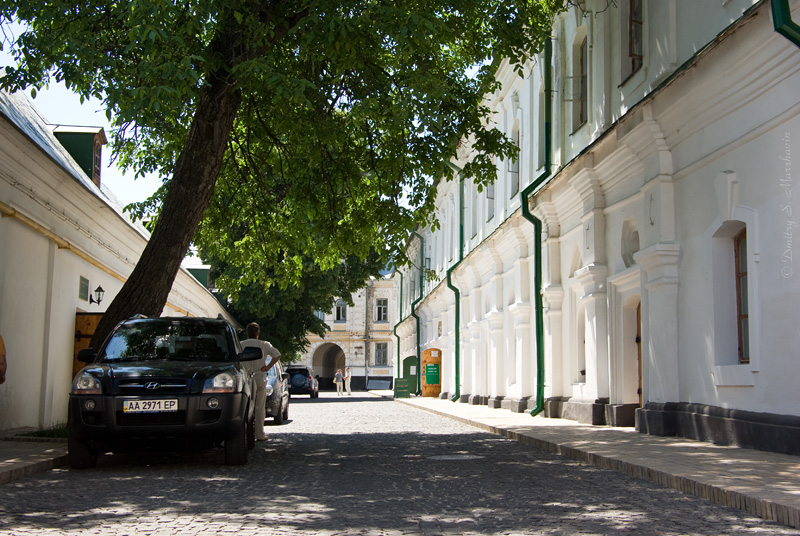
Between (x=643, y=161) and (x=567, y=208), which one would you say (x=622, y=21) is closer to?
(x=643, y=161)

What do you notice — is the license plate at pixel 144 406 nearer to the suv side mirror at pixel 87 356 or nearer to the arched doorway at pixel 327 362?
the suv side mirror at pixel 87 356

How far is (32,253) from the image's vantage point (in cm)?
1645

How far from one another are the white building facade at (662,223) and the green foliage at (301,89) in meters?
2.04

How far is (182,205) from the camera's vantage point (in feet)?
44.5

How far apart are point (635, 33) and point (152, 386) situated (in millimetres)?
10510

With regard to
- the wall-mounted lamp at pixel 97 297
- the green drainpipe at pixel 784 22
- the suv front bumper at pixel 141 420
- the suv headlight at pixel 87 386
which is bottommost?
the suv front bumper at pixel 141 420

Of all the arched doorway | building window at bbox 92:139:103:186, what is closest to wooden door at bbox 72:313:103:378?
building window at bbox 92:139:103:186

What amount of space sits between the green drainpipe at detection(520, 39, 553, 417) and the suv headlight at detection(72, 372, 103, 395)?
43.2 feet

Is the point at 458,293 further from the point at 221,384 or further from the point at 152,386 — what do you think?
the point at 152,386

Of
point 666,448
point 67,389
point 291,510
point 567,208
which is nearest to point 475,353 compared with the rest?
point 567,208

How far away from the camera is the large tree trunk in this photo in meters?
13.5

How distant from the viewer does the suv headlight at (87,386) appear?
10250 mm

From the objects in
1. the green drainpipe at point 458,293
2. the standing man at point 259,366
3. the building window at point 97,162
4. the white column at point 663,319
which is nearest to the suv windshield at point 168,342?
the standing man at point 259,366

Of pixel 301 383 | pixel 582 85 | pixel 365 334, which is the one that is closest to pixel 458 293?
pixel 582 85
